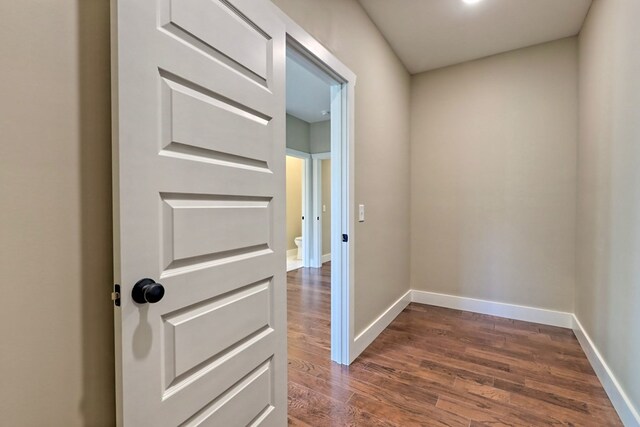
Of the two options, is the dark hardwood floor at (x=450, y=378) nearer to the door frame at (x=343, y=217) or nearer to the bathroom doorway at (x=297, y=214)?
the door frame at (x=343, y=217)

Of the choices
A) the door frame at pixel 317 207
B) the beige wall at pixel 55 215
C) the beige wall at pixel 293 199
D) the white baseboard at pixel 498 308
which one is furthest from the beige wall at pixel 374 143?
the beige wall at pixel 293 199

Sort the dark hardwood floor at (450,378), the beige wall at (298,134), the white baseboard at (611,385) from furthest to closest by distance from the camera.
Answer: the beige wall at (298,134)
the dark hardwood floor at (450,378)
the white baseboard at (611,385)

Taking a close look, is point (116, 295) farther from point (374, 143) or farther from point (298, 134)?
point (298, 134)

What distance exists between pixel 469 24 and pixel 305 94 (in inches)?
78.7

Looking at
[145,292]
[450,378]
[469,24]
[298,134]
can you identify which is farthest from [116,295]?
[298,134]

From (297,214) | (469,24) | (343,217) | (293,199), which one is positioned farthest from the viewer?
(297,214)

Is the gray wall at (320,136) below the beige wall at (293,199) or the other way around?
the other way around

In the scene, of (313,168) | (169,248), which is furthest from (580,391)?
(313,168)

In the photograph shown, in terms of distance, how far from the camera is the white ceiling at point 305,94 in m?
3.23

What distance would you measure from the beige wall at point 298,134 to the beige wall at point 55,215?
3.94 metres

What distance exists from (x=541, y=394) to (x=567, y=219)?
5.47ft

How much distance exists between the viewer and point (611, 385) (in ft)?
5.57

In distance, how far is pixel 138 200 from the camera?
825 millimetres

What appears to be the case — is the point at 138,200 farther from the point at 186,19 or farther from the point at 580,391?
the point at 580,391
